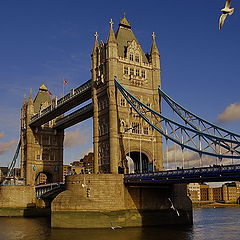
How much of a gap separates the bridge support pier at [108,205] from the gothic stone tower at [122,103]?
508 cm

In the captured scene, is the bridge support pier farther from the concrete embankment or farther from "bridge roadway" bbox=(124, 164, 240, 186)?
the concrete embankment

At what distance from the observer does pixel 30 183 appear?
8844 cm

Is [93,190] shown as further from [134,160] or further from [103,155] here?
[134,160]

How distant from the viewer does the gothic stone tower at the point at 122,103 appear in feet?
194

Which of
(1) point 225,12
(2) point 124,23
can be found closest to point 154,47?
(2) point 124,23

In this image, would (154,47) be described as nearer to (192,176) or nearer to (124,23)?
(124,23)

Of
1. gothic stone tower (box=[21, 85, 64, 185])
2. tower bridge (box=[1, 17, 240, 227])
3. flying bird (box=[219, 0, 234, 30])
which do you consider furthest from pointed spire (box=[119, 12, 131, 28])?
flying bird (box=[219, 0, 234, 30])

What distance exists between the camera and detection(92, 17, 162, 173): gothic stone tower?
2328 inches

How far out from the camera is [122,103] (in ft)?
199

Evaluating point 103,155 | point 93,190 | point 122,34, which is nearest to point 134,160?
point 103,155

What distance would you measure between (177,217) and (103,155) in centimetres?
1437

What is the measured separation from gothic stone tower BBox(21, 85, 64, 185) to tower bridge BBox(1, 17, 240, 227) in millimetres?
13467

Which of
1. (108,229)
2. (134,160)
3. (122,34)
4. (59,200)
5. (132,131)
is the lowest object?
(108,229)

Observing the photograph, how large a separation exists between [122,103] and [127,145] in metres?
6.43
